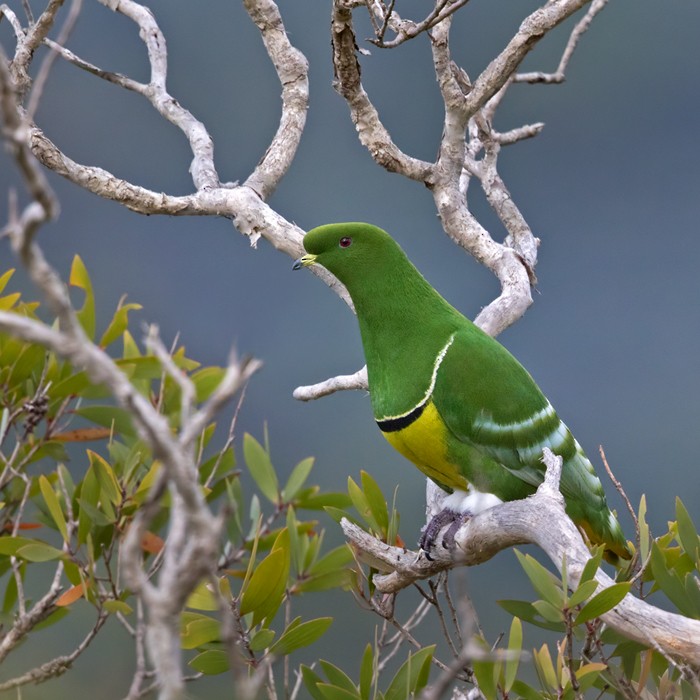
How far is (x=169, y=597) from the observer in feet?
2.00

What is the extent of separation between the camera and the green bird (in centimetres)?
189

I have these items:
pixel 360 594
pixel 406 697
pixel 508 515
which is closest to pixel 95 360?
pixel 508 515

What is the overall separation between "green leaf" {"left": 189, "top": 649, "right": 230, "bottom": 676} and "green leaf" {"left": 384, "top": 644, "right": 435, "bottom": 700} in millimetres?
308

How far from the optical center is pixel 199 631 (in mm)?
1629

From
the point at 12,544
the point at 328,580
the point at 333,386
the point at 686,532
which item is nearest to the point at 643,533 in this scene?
the point at 686,532

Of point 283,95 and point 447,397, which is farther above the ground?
point 283,95

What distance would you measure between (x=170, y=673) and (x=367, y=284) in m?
1.43

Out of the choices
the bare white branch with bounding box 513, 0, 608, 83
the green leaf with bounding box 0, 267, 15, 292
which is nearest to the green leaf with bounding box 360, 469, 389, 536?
the green leaf with bounding box 0, 267, 15, 292

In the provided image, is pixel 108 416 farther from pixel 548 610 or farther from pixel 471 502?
pixel 548 610

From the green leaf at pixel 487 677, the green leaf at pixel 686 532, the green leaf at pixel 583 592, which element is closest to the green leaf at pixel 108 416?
the green leaf at pixel 487 677

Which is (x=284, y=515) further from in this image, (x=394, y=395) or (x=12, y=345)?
(x=12, y=345)

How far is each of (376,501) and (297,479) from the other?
230mm

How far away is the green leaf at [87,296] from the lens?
176cm

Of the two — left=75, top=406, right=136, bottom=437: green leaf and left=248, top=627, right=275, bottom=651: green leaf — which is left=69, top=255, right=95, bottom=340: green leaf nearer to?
left=75, top=406, right=136, bottom=437: green leaf
